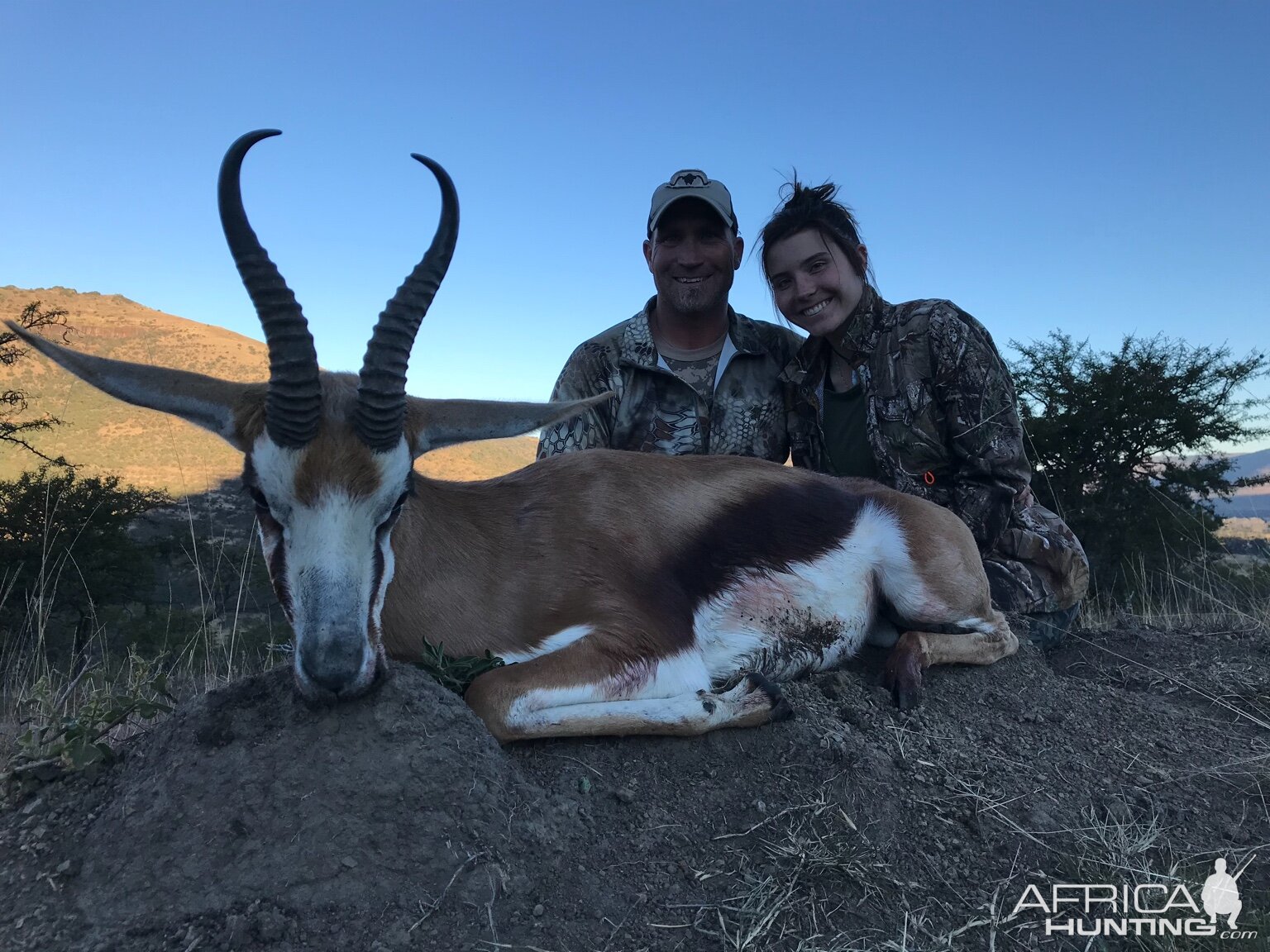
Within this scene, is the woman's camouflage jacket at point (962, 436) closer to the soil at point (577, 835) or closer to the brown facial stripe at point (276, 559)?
the soil at point (577, 835)

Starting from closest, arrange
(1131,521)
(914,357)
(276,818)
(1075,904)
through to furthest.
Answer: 1. (276,818)
2. (1075,904)
3. (914,357)
4. (1131,521)

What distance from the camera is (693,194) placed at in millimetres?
7293

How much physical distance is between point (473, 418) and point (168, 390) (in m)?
1.26

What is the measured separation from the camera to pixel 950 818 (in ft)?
10.5

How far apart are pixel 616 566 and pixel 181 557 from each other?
1535cm

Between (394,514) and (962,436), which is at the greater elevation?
(962,436)

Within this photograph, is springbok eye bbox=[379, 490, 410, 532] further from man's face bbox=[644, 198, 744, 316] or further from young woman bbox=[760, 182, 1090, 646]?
man's face bbox=[644, 198, 744, 316]

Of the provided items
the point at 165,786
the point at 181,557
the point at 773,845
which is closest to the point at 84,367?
the point at 165,786

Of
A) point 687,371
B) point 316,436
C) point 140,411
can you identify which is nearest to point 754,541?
point 316,436

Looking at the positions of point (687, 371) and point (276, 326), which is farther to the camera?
point (687, 371)

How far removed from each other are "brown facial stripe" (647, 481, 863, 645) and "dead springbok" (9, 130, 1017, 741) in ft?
0.04

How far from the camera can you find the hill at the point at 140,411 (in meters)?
37.1

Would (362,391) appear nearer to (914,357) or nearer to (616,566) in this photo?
(616,566)

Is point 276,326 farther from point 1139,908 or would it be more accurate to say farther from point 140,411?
point 140,411
